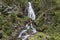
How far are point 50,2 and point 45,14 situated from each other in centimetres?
228

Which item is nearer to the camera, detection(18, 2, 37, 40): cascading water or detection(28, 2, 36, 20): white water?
detection(18, 2, 37, 40): cascading water

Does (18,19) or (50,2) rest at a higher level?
(50,2)

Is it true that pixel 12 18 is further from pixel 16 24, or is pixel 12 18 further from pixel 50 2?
pixel 50 2

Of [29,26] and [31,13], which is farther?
[31,13]

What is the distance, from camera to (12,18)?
18672mm

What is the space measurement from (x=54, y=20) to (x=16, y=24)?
3.83 meters

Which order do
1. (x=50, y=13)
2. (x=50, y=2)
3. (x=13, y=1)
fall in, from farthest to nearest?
(x=13, y=1), (x=50, y=2), (x=50, y=13)

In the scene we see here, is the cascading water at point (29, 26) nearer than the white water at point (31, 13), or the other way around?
the cascading water at point (29, 26)

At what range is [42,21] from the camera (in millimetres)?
18500

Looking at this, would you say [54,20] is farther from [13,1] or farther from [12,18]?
[13,1]

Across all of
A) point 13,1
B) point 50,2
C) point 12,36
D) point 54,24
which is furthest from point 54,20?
point 13,1

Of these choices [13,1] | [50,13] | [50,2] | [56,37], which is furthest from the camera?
[13,1]

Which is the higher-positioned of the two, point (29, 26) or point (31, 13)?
point (31, 13)

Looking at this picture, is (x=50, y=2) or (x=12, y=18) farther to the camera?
(x=50, y=2)
